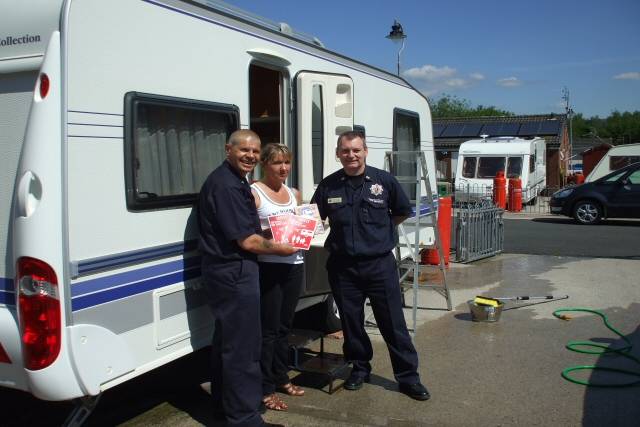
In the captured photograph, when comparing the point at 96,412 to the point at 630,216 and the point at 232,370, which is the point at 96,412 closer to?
the point at 232,370

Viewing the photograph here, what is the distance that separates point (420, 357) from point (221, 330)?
7.46 ft

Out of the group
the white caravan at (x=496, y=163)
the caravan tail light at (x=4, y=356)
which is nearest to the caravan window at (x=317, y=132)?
the caravan tail light at (x=4, y=356)

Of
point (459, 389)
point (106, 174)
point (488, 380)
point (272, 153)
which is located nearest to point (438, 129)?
point (488, 380)

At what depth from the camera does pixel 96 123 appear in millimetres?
3264

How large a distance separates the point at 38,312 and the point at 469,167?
810 inches

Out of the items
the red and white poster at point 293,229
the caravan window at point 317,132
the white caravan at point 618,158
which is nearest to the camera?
the red and white poster at point 293,229

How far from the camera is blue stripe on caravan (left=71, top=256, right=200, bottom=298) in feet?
10.4

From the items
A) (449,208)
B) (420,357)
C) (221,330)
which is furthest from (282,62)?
(449,208)

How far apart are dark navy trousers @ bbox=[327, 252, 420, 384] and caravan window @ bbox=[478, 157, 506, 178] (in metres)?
18.5

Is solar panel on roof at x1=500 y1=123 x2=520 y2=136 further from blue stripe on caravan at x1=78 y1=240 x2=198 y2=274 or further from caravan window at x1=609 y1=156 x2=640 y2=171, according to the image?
blue stripe on caravan at x1=78 y1=240 x2=198 y2=274

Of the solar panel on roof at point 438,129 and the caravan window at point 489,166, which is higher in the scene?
the solar panel on roof at point 438,129

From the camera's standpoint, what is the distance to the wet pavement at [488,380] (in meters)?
4.20

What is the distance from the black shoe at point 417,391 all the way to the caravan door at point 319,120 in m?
1.70

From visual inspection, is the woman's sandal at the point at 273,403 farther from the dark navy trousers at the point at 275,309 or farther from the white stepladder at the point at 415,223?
the white stepladder at the point at 415,223
